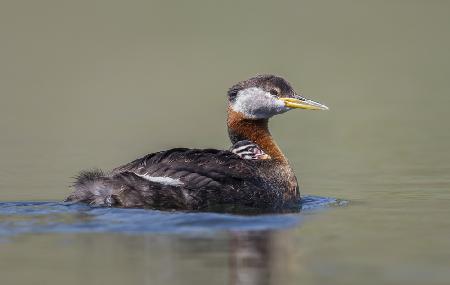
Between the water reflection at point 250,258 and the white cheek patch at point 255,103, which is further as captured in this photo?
the white cheek patch at point 255,103

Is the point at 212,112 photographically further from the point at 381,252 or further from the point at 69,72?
the point at 381,252

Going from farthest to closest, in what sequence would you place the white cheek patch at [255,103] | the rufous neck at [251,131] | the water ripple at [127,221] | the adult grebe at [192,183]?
the rufous neck at [251,131] → the white cheek patch at [255,103] → the adult grebe at [192,183] → the water ripple at [127,221]

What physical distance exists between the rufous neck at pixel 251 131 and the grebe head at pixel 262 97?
0.31 feet

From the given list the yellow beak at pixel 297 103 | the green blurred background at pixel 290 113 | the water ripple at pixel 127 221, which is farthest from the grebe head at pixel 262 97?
the water ripple at pixel 127 221

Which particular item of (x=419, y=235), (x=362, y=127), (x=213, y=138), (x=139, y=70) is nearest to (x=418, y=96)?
(x=362, y=127)

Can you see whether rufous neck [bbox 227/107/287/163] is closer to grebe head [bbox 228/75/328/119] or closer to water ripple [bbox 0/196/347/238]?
grebe head [bbox 228/75/328/119]

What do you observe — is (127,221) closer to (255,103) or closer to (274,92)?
(255,103)

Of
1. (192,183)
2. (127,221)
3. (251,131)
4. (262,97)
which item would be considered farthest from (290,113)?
(127,221)

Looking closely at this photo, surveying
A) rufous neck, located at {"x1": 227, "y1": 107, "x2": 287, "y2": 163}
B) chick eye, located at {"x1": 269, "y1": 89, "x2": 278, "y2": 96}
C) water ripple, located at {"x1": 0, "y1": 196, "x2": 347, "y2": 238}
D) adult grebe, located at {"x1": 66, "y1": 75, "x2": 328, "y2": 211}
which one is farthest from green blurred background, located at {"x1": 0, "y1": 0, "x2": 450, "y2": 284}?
chick eye, located at {"x1": 269, "y1": 89, "x2": 278, "y2": 96}

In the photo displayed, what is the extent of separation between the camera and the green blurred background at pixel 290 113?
11.2m

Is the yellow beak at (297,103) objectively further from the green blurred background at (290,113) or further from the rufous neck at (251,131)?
the green blurred background at (290,113)

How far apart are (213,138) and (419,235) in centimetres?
1010

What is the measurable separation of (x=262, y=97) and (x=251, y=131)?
20.7 inches

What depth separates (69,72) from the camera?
32.8 m
